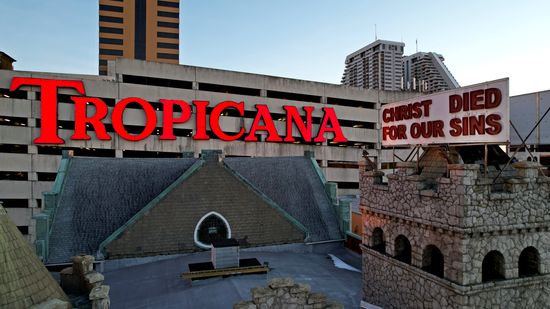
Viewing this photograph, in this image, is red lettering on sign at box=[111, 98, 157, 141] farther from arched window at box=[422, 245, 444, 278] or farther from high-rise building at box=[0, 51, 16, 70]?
arched window at box=[422, 245, 444, 278]

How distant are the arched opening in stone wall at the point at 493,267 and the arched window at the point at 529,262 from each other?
805mm

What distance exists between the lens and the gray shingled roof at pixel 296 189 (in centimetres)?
2634

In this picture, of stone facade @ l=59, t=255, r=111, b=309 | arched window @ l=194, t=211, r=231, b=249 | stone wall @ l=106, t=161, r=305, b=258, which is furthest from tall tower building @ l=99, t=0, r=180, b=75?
stone facade @ l=59, t=255, r=111, b=309

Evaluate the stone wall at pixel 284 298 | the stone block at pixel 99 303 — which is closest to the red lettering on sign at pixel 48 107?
the stone block at pixel 99 303

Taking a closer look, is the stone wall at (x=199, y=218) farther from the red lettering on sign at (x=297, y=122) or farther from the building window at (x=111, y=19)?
the building window at (x=111, y=19)

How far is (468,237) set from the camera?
10414 millimetres

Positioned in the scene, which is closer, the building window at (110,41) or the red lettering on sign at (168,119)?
the red lettering on sign at (168,119)

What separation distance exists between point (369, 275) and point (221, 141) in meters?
39.7

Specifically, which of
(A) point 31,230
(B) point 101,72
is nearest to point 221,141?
(A) point 31,230

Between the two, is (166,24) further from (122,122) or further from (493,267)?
(493,267)

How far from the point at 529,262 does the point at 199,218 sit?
1771cm

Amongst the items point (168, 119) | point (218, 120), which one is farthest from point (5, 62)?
point (218, 120)

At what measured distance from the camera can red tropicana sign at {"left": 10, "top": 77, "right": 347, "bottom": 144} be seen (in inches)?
1753

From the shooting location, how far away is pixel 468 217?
1038 cm
